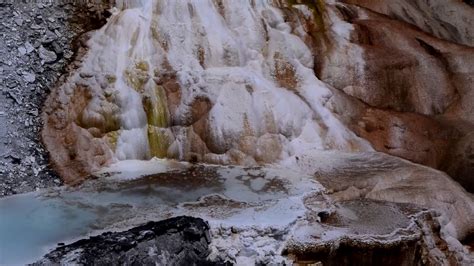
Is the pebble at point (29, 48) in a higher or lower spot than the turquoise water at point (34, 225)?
higher

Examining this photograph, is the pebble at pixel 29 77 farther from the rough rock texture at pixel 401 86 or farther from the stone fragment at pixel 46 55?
the rough rock texture at pixel 401 86

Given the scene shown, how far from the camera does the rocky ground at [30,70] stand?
5.42 metres

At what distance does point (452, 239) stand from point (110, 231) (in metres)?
3.28

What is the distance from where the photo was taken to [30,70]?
6.21 m

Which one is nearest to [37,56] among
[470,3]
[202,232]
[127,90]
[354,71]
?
[127,90]

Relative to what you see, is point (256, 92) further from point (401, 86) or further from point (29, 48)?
point (29, 48)

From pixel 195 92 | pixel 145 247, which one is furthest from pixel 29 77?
pixel 145 247

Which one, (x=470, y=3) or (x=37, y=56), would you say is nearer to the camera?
(x=37, y=56)

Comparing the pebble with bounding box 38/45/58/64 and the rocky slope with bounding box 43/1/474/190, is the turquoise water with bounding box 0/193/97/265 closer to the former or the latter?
the rocky slope with bounding box 43/1/474/190

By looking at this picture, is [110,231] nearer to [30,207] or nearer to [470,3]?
[30,207]

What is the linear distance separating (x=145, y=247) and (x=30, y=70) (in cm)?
311

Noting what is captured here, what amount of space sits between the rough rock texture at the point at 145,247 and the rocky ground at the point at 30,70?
1452 mm

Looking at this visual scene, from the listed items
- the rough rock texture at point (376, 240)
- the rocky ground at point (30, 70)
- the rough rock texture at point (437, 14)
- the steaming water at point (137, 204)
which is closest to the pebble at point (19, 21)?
the rocky ground at point (30, 70)

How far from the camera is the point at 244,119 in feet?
20.7
